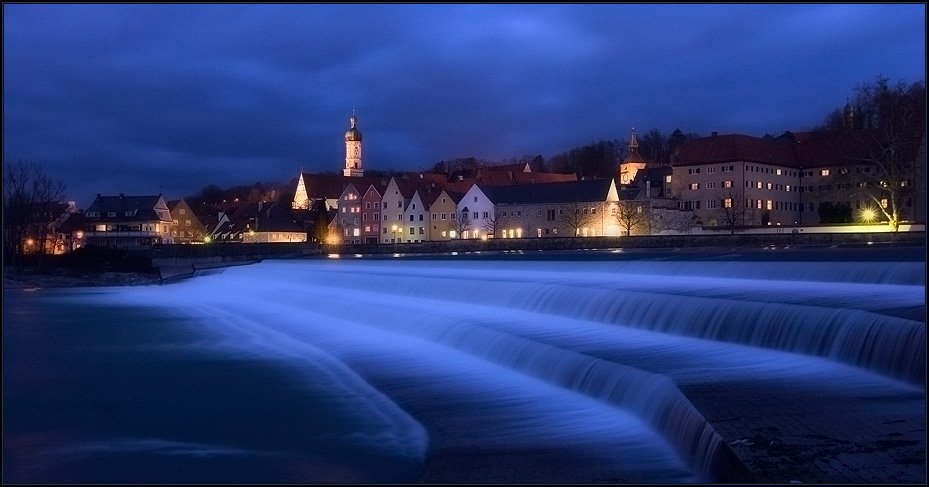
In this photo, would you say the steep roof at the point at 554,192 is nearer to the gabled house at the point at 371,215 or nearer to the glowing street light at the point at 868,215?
the gabled house at the point at 371,215

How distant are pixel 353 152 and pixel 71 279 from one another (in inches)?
2726

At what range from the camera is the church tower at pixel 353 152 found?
119m

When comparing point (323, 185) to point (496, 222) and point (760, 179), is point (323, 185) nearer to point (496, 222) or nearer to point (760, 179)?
point (496, 222)

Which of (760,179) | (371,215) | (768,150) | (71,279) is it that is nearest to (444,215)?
(371,215)

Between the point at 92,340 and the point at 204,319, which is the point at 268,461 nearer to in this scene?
the point at 92,340

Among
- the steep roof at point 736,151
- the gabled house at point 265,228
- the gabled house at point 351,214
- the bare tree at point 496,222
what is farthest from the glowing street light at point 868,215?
the gabled house at point 265,228

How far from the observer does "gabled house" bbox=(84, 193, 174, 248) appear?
8981 centimetres

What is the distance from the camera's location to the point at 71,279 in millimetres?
53406

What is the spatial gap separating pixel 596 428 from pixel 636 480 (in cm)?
213

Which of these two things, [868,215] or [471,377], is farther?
[868,215]

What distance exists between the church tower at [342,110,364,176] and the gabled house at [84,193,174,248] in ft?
108

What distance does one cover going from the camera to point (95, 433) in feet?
39.0

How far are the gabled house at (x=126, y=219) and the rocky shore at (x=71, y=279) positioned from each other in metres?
35.2

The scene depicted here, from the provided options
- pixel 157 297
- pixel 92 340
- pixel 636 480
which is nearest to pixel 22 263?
pixel 157 297
